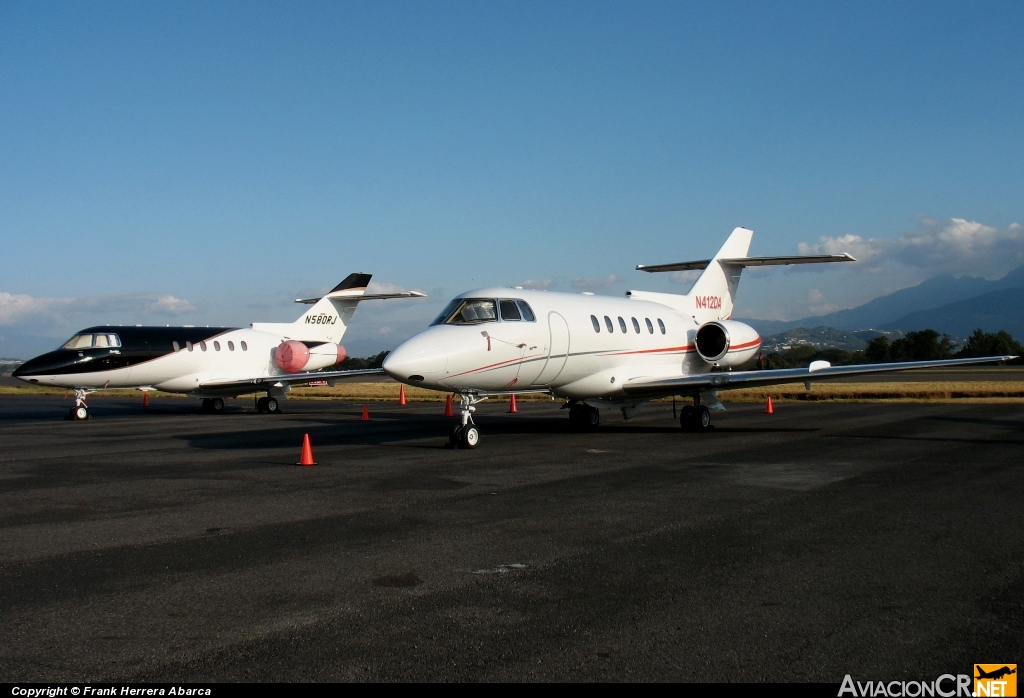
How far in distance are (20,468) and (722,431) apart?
13634 millimetres

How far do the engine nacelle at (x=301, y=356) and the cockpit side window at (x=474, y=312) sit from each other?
16278 mm

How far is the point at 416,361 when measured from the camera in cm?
1407

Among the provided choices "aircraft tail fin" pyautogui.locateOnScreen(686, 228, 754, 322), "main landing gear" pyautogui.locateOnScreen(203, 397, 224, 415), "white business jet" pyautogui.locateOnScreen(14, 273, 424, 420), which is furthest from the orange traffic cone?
"main landing gear" pyautogui.locateOnScreen(203, 397, 224, 415)

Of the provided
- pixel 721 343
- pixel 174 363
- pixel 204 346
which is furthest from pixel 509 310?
pixel 204 346

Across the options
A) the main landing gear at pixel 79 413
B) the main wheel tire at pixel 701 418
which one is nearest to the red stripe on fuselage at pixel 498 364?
the main wheel tire at pixel 701 418

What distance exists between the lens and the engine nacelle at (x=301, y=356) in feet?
101

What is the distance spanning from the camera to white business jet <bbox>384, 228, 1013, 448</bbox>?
1502 cm

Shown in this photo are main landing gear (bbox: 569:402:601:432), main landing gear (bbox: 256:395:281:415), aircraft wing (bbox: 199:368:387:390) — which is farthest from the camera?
main landing gear (bbox: 256:395:281:415)

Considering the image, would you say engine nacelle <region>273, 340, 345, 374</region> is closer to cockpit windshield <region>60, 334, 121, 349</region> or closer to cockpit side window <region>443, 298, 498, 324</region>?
cockpit windshield <region>60, 334, 121, 349</region>

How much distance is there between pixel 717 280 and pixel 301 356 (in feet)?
51.3

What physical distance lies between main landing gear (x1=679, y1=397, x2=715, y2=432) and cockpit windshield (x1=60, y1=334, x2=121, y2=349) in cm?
1824

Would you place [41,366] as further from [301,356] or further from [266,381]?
[301,356]

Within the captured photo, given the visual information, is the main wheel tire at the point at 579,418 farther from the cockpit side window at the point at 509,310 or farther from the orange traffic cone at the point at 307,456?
the orange traffic cone at the point at 307,456

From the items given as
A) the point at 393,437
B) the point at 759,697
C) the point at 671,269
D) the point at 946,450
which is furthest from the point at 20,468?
the point at 671,269
